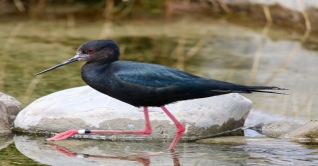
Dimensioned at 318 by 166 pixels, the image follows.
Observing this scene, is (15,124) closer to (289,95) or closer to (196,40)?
(289,95)

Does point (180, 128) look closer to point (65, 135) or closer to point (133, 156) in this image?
point (133, 156)

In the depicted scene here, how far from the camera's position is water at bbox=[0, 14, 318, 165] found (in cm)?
579

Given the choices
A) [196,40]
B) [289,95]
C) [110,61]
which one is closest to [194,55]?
[196,40]

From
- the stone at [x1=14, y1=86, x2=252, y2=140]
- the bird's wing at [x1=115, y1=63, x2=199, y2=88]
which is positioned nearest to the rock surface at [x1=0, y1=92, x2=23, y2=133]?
the stone at [x1=14, y1=86, x2=252, y2=140]

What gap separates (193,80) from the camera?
5.93 metres

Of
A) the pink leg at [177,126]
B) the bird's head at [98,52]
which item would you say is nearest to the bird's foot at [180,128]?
the pink leg at [177,126]

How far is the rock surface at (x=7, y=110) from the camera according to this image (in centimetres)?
659

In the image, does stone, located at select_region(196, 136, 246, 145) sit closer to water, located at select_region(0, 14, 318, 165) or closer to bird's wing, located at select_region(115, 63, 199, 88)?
water, located at select_region(0, 14, 318, 165)

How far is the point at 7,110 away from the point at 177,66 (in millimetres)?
3328

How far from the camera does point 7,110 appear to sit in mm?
6918

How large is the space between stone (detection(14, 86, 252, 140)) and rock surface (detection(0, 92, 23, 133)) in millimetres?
100

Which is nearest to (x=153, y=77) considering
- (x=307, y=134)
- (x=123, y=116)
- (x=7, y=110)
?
(x=123, y=116)

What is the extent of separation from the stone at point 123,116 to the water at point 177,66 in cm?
20

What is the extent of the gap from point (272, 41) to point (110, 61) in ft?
19.8
